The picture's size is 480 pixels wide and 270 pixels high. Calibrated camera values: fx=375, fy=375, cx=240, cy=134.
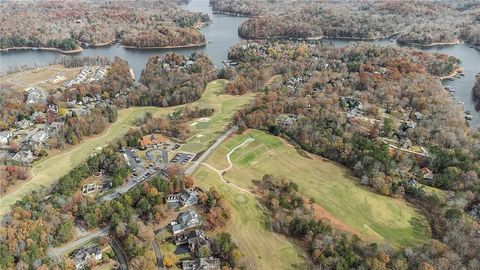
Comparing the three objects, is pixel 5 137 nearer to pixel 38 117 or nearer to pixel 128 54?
pixel 38 117

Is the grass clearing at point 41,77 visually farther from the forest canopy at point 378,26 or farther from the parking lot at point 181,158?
the forest canopy at point 378,26

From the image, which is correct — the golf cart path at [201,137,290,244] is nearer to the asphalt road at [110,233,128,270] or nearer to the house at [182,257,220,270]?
the house at [182,257,220,270]

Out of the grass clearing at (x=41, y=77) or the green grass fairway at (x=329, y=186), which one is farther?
the grass clearing at (x=41, y=77)

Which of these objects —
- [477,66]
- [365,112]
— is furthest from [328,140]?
[477,66]

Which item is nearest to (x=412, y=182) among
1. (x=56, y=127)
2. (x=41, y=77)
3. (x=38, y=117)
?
(x=56, y=127)

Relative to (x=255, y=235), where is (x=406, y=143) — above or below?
above

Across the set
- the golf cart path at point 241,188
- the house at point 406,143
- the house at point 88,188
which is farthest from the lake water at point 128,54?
the house at point 406,143

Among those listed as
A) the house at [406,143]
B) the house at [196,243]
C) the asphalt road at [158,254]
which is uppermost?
the house at [406,143]
